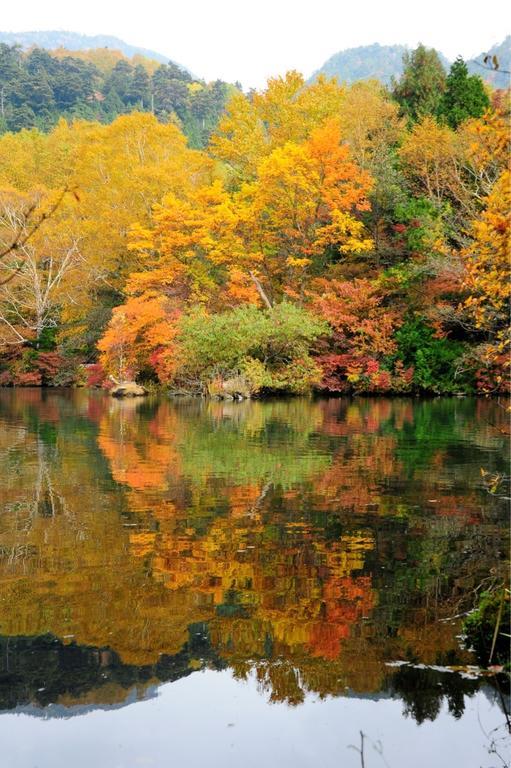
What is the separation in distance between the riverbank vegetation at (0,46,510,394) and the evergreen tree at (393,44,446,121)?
0.09m

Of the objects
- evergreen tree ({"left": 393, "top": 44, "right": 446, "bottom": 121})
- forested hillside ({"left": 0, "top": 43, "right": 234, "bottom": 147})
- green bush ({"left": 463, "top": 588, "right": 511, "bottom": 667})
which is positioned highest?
forested hillside ({"left": 0, "top": 43, "right": 234, "bottom": 147})

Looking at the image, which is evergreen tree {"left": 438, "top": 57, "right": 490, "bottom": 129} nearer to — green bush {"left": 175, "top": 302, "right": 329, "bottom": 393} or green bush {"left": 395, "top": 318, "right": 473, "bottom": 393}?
green bush {"left": 395, "top": 318, "right": 473, "bottom": 393}

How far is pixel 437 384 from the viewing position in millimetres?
27922

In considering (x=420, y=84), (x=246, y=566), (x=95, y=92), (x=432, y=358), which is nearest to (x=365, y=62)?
(x=95, y=92)

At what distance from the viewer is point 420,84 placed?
126 ft

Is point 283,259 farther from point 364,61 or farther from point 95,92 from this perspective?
point 364,61

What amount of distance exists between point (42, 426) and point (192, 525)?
10946 mm

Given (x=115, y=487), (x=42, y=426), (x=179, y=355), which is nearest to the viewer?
(x=115, y=487)

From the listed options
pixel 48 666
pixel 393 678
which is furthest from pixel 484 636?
pixel 48 666

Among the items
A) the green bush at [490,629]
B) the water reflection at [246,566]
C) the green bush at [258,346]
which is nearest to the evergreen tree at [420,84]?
the green bush at [258,346]

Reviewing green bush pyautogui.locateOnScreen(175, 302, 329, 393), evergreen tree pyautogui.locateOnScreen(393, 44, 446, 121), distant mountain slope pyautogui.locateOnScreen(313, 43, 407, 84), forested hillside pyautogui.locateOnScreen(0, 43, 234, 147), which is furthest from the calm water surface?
distant mountain slope pyautogui.locateOnScreen(313, 43, 407, 84)

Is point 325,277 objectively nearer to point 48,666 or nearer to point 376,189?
point 376,189

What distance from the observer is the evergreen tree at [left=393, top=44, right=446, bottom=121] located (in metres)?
37.6

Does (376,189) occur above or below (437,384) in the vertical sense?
above
